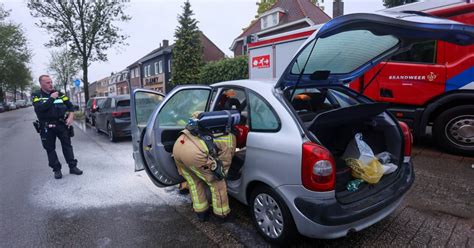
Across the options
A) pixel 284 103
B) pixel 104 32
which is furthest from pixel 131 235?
pixel 104 32

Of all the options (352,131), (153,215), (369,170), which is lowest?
(153,215)

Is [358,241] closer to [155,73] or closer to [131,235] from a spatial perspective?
[131,235]

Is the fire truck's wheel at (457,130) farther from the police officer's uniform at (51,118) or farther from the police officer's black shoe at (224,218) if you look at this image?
the police officer's uniform at (51,118)

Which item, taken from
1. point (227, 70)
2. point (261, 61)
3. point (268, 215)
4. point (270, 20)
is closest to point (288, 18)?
point (270, 20)

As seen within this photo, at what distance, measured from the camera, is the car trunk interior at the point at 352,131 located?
8.00ft

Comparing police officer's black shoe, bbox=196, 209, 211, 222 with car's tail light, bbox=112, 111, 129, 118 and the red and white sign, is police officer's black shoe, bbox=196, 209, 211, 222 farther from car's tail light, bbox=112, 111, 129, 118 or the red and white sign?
car's tail light, bbox=112, 111, 129, 118

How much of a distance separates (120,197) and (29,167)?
9.93 feet

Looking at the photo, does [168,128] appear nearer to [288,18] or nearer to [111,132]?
[111,132]

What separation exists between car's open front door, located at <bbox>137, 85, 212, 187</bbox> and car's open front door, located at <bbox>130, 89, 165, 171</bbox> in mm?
213

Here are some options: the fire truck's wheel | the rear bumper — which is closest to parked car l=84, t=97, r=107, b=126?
the rear bumper

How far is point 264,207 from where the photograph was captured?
2.58 meters

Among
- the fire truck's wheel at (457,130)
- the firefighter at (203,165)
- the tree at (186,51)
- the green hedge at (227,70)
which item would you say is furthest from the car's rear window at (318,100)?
the tree at (186,51)

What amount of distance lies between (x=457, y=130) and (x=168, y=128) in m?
5.06

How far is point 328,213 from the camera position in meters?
2.12
